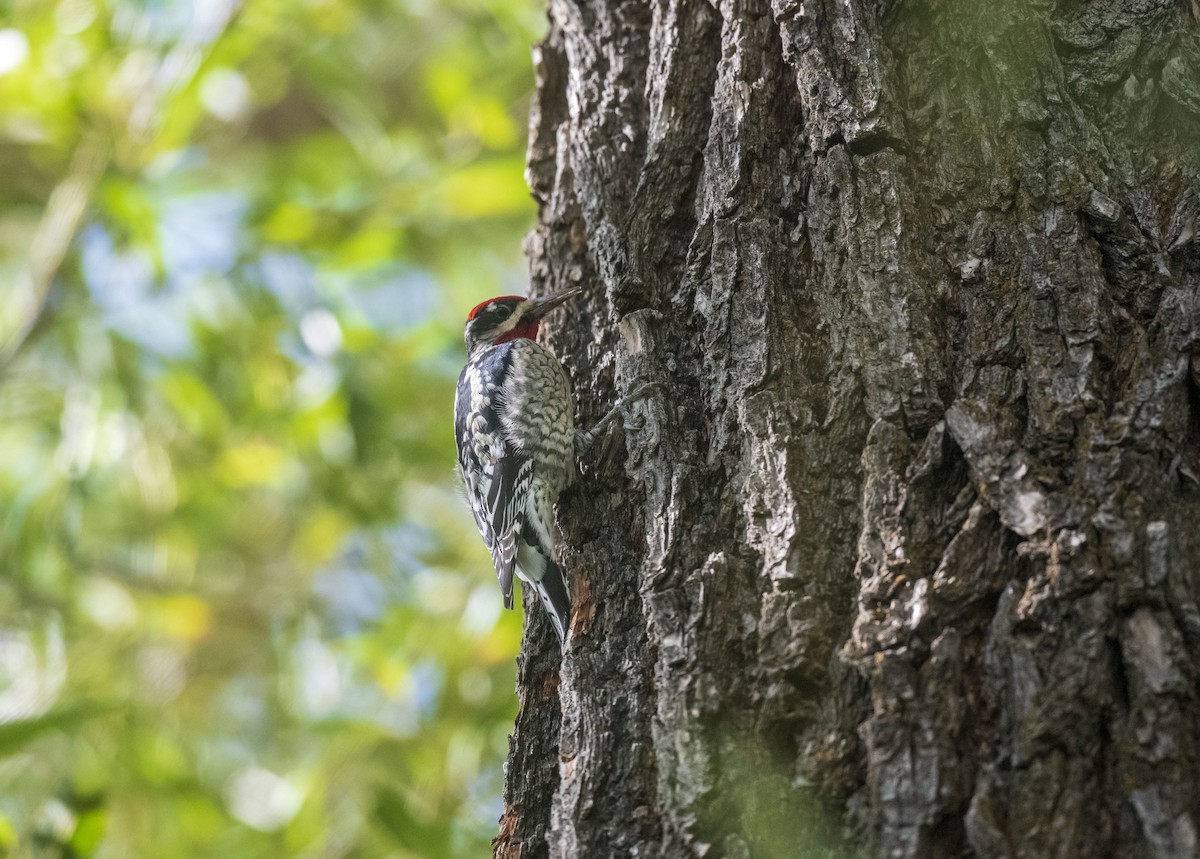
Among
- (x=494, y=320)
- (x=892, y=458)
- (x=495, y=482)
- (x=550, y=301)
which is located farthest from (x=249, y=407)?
(x=892, y=458)

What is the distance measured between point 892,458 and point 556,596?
90 centimetres

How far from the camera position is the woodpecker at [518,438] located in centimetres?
284

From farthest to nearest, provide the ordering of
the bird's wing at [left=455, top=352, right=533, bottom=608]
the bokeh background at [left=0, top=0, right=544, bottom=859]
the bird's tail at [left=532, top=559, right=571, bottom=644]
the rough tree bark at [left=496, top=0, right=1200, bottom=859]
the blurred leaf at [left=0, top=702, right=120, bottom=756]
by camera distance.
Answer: the bokeh background at [left=0, top=0, right=544, bottom=859]
the bird's wing at [left=455, top=352, right=533, bottom=608]
the blurred leaf at [left=0, top=702, right=120, bottom=756]
the bird's tail at [left=532, top=559, right=571, bottom=644]
the rough tree bark at [left=496, top=0, right=1200, bottom=859]

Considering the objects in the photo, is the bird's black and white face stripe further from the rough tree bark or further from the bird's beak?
the rough tree bark

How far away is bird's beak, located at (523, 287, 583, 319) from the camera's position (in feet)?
9.36

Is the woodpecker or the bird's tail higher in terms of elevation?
the woodpecker

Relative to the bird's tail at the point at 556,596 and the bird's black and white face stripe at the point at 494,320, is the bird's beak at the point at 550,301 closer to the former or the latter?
the bird's black and white face stripe at the point at 494,320

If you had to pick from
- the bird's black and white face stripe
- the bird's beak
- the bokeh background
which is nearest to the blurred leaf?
the bokeh background

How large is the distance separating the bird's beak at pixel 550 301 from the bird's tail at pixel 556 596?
65cm

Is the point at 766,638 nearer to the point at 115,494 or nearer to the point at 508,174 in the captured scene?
the point at 508,174

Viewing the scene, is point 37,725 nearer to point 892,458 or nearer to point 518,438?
point 518,438

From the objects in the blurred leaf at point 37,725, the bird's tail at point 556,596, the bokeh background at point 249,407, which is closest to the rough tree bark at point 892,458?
the bird's tail at point 556,596

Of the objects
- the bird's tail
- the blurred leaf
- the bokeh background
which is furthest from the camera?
the bokeh background

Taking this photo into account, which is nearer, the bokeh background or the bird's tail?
the bird's tail
